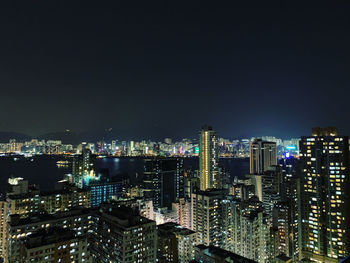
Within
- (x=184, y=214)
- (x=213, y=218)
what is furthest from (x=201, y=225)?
(x=184, y=214)

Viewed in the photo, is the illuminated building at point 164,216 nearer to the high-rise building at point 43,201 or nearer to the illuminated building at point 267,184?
the high-rise building at point 43,201

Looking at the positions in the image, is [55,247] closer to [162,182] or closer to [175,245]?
[175,245]

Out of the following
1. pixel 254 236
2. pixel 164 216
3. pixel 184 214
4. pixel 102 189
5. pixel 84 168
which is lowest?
pixel 164 216

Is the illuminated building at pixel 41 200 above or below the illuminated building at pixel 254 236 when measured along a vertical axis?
above

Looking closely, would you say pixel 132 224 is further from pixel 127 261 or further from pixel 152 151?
pixel 152 151

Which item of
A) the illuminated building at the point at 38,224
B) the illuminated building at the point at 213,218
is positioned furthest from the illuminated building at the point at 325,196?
the illuminated building at the point at 38,224

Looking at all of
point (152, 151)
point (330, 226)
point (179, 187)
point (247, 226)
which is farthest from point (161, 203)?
point (152, 151)
